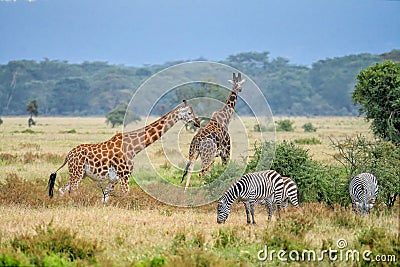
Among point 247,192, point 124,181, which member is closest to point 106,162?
point 124,181

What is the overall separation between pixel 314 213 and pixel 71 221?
4.06 metres

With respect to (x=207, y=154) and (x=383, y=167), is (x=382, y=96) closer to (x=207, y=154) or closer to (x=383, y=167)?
(x=383, y=167)

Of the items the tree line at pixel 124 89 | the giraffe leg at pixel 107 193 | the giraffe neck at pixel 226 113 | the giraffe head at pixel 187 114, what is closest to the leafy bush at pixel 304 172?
the giraffe neck at pixel 226 113

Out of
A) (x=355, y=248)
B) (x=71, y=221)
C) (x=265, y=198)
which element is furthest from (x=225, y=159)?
(x=355, y=248)

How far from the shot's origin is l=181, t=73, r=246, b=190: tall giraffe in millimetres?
14961

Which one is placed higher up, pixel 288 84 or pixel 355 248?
pixel 288 84

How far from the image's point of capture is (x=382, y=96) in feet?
59.0

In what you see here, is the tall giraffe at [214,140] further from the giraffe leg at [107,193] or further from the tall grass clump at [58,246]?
the tall grass clump at [58,246]

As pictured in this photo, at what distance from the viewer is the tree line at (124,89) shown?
103688 mm

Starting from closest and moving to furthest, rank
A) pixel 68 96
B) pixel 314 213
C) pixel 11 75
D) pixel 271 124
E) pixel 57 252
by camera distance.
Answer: pixel 57 252, pixel 314 213, pixel 271 124, pixel 68 96, pixel 11 75

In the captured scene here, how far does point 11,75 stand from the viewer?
114 meters

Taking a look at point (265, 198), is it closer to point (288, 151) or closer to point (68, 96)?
point (288, 151)

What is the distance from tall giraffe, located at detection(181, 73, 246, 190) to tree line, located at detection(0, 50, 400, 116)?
73671 millimetres

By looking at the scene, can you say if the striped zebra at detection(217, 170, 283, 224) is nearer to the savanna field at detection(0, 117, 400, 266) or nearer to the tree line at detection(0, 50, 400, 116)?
the savanna field at detection(0, 117, 400, 266)
